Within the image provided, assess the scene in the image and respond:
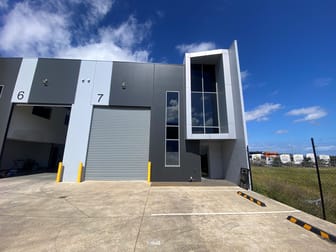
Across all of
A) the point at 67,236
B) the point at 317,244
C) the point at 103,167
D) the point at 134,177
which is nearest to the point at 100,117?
the point at 103,167

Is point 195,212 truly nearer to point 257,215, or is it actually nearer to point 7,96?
point 257,215

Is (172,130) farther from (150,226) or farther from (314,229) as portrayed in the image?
(314,229)

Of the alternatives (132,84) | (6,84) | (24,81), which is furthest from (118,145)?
(6,84)

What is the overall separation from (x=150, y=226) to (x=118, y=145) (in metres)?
7.32

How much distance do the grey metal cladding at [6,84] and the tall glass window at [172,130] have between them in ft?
36.1

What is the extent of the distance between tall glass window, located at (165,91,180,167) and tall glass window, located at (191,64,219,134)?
1.20m

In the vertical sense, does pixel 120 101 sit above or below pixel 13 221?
above

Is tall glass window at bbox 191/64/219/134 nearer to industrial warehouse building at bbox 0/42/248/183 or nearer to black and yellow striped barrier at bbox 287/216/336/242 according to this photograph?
industrial warehouse building at bbox 0/42/248/183

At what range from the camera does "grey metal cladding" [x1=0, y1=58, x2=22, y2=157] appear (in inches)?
396

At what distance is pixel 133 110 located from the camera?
35.7ft

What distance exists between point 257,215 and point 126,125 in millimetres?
8881

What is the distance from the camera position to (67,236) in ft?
10.5

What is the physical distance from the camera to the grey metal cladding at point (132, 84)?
10.8 metres

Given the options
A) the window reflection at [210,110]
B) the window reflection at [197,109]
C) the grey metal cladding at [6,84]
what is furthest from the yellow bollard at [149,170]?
the grey metal cladding at [6,84]
